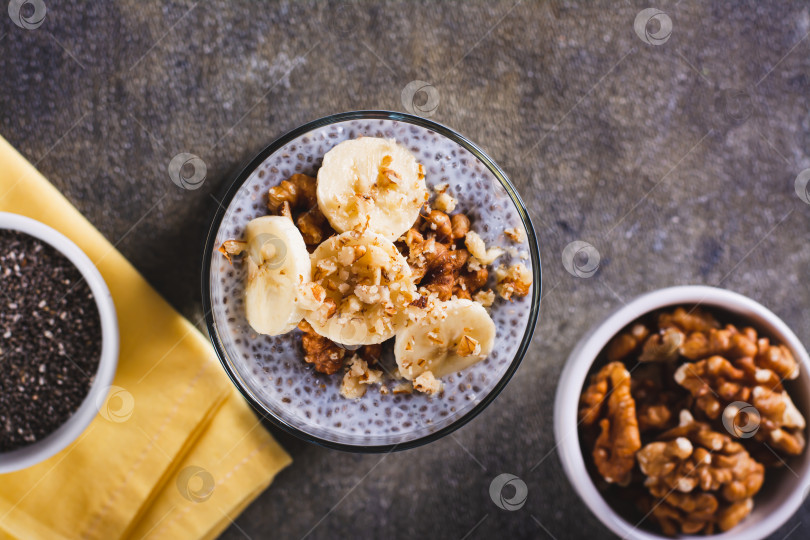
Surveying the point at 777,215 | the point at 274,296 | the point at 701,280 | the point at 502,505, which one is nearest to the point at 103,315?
the point at 274,296

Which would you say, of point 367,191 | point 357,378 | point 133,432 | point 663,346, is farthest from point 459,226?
point 133,432

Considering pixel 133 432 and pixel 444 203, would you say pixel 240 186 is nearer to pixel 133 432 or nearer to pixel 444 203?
pixel 444 203

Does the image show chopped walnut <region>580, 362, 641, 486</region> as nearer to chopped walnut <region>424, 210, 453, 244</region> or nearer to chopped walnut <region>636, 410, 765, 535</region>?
chopped walnut <region>636, 410, 765, 535</region>

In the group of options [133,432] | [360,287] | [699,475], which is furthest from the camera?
[133,432]

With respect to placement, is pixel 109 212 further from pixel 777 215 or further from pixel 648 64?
pixel 777 215

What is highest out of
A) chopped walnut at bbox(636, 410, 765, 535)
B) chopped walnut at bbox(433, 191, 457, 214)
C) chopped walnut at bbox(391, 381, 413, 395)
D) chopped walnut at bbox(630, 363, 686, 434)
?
chopped walnut at bbox(433, 191, 457, 214)

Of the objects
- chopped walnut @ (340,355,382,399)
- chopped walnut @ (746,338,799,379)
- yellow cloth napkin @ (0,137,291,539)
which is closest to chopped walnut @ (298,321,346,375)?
chopped walnut @ (340,355,382,399)
